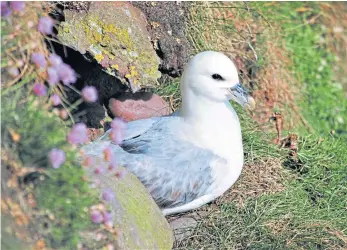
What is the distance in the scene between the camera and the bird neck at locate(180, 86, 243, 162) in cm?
430

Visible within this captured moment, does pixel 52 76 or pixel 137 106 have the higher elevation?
pixel 52 76

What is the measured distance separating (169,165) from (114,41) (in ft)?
2.30

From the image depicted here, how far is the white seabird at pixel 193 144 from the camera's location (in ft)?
13.5

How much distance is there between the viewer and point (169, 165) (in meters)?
4.14

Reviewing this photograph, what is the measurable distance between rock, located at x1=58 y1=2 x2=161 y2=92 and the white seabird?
0.75 feet

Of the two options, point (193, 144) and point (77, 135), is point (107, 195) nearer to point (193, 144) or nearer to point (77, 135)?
point (77, 135)

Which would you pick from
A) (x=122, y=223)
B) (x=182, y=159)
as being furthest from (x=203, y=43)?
(x=122, y=223)

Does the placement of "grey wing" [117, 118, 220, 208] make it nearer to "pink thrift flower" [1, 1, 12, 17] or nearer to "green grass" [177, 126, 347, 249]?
"green grass" [177, 126, 347, 249]

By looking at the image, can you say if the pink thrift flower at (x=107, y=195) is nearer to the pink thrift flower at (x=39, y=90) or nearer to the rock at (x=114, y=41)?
the pink thrift flower at (x=39, y=90)

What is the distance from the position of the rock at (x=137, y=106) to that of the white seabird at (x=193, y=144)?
28cm

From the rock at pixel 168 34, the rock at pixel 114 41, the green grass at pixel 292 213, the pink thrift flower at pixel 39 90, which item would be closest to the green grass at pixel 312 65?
the green grass at pixel 292 213

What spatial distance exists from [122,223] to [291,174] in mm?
1662

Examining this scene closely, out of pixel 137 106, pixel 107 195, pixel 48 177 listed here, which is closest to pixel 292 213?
pixel 137 106

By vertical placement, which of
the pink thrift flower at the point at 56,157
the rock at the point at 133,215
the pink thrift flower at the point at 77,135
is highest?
the pink thrift flower at the point at 77,135
